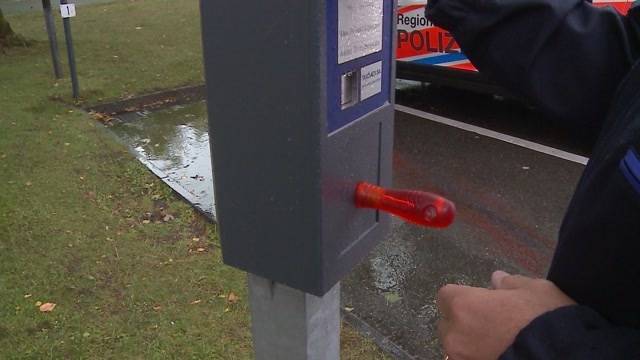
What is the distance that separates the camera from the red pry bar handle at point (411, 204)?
1139 mm

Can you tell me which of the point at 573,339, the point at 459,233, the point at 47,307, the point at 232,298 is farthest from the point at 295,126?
the point at 459,233

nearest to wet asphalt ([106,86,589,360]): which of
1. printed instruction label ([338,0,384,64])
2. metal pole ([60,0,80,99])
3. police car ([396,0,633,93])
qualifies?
police car ([396,0,633,93])

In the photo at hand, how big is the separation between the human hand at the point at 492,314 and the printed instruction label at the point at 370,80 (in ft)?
1.76

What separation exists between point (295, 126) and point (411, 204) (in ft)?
Answer: 0.86

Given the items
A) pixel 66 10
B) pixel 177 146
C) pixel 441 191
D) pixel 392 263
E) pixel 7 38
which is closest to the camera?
pixel 392 263

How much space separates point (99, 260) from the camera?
3467 millimetres

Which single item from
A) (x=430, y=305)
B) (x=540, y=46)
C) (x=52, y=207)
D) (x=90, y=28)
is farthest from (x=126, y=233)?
(x=90, y=28)

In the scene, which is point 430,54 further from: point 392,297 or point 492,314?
point 492,314

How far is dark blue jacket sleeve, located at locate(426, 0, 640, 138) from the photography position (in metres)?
1.23

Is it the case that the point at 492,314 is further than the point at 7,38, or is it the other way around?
the point at 7,38

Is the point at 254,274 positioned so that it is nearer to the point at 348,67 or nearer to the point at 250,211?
the point at 250,211

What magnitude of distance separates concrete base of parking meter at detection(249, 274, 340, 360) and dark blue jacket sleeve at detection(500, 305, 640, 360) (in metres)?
0.66

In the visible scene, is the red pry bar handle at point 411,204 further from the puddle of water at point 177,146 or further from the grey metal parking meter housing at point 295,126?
the puddle of water at point 177,146

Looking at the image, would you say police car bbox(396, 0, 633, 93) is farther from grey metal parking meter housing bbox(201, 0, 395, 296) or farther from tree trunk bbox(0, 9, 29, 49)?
tree trunk bbox(0, 9, 29, 49)
